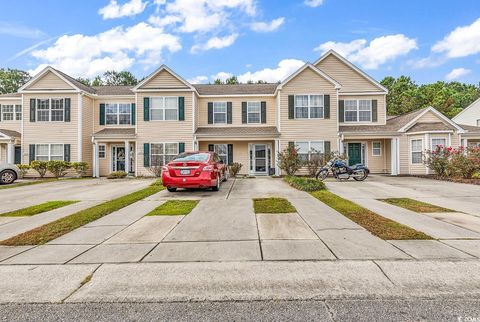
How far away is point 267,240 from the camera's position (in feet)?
15.4

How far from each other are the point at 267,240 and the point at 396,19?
1925 cm

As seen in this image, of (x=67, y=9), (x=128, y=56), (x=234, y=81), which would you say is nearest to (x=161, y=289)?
(x=67, y=9)

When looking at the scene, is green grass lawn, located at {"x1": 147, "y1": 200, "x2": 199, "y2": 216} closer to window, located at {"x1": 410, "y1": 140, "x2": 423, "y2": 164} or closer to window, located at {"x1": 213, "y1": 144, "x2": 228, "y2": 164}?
window, located at {"x1": 213, "y1": 144, "x2": 228, "y2": 164}

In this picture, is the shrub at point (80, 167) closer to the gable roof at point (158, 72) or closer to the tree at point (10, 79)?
the gable roof at point (158, 72)

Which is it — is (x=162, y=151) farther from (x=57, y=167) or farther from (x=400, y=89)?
(x=400, y=89)

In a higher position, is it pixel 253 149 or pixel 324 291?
pixel 253 149

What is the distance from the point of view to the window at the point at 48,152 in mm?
19047

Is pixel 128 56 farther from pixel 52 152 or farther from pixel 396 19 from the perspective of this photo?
pixel 396 19

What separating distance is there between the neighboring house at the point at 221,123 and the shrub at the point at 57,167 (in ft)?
3.11

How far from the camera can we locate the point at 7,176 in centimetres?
1491

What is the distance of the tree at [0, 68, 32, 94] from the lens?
4496cm

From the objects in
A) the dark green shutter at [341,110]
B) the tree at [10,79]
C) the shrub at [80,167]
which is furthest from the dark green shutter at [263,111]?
the tree at [10,79]

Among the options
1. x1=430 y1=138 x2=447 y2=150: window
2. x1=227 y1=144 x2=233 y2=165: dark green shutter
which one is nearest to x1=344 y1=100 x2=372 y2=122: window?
x1=430 y1=138 x2=447 y2=150: window

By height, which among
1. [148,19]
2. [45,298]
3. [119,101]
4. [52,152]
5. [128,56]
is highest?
[128,56]
